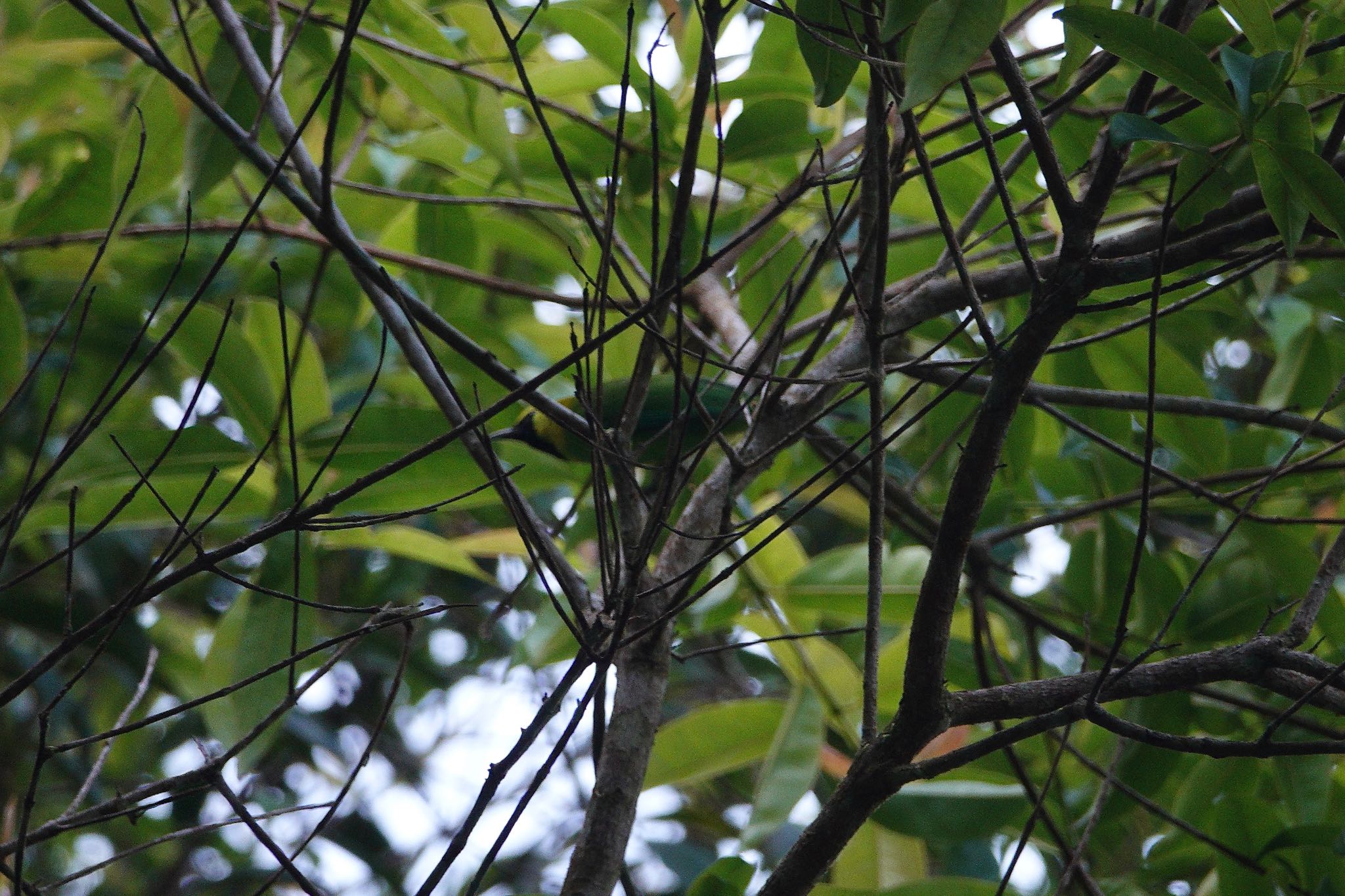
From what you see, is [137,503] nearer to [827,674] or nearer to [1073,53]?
[827,674]

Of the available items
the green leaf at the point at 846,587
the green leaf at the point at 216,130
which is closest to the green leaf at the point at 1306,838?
the green leaf at the point at 846,587

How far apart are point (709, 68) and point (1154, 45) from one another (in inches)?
11.9

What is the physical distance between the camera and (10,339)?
1.60m

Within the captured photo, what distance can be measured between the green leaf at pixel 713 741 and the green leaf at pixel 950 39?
39.9 inches

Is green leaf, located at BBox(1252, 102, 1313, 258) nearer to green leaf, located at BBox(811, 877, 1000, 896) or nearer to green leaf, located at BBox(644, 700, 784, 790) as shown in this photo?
green leaf, located at BBox(811, 877, 1000, 896)

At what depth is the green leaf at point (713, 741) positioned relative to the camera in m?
1.52

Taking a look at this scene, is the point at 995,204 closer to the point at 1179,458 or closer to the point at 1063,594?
the point at 1179,458

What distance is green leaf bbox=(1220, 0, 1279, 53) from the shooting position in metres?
0.84

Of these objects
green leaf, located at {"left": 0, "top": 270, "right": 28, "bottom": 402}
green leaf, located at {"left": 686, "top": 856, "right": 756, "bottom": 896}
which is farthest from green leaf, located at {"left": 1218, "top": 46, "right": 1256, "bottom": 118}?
green leaf, located at {"left": 0, "top": 270, "right": 28, "bottom": 402}

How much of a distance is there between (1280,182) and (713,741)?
1005mm

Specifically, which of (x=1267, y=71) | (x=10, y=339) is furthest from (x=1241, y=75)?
(x=10, y=339)

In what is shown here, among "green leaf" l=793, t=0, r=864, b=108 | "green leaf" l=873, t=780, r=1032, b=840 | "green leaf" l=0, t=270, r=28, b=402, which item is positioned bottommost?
"green leaf" l=873, t=780, r=1032, b=840

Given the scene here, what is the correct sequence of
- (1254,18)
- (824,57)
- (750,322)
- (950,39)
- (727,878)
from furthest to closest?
(750,322), (727,878), (824,57), (1254,18), (950,39)

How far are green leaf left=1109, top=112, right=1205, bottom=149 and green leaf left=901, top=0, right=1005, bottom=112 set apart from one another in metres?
0.10
